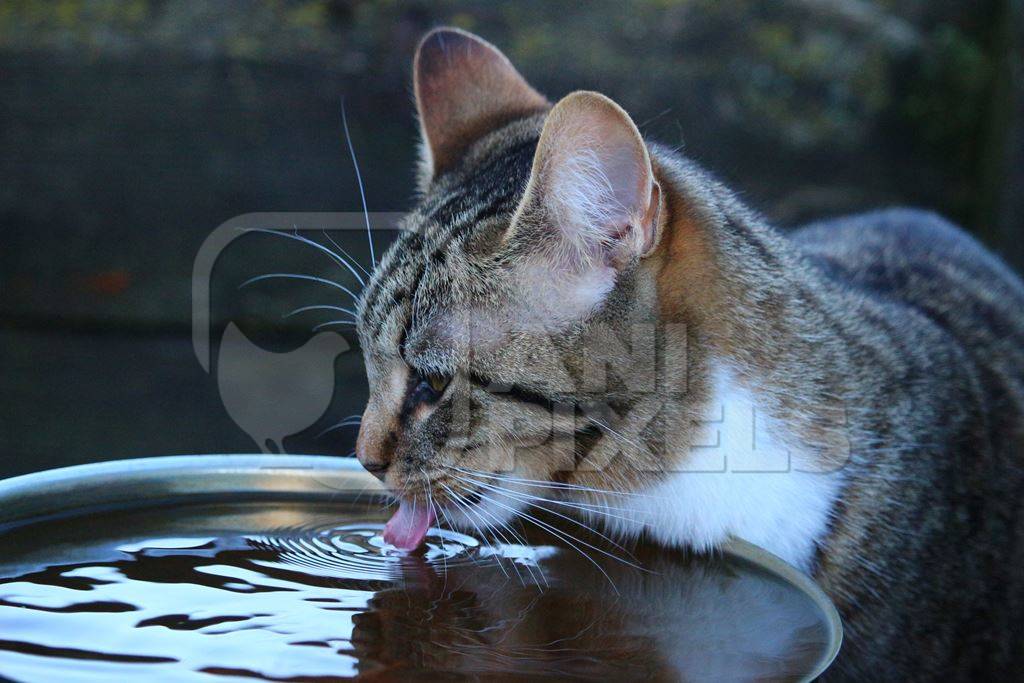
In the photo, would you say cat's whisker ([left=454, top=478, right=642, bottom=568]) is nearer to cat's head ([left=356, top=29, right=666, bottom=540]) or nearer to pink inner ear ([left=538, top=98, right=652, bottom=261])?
cat's head ([left=356, top=29, right=666, bottom=540])

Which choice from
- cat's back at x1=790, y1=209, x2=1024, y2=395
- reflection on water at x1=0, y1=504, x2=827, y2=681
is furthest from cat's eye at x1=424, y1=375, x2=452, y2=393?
cat's back at x1=790, y1=209, x2=1024, y2=395

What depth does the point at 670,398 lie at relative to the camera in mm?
1569

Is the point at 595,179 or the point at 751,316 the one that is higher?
the point at 595,179

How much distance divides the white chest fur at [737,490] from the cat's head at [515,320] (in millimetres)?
151

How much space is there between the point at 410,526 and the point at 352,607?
0.26m

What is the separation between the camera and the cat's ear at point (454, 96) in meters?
1.98

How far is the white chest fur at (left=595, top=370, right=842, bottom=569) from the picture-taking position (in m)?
1.57

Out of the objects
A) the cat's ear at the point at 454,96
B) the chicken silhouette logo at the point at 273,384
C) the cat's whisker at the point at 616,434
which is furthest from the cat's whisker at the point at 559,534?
the chicken silhouette logo at the point at 273,384

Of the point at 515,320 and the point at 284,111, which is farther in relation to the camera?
the point at 284,111

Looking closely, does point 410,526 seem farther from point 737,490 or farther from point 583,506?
point 737,490

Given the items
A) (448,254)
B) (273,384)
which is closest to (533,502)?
(448,254)

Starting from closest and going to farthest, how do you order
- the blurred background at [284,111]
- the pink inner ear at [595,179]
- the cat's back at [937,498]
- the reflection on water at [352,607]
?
the reflection on water at [352,607], the pink inner ear at [595,179], the cat's back at [937,498], the blurred background at [284,111]

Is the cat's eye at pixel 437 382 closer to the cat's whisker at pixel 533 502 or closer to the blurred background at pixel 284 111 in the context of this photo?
the cat's whisker at pixel 533 502

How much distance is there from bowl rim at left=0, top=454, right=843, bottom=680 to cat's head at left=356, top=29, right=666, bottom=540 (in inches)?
4.7
